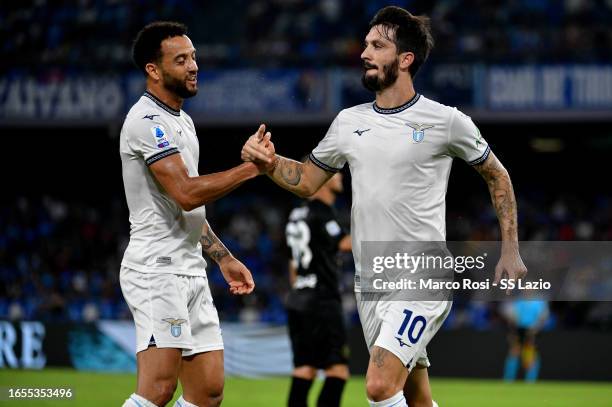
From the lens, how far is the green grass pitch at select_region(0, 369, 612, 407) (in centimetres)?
1102

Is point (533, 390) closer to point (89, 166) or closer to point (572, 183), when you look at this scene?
point (572, 183)

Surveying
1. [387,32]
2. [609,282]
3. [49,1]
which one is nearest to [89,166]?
[49,1]

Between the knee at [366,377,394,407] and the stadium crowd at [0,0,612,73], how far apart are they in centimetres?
1368

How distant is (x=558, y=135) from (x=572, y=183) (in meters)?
1.56

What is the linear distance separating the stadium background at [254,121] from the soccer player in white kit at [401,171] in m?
9.27

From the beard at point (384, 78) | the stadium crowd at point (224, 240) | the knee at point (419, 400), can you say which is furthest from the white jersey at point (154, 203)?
the stadium crowd at point (224, 240)

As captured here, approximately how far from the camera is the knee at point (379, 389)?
201 inches

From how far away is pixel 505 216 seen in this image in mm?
5441

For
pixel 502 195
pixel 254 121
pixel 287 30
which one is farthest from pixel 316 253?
pixel 287 30

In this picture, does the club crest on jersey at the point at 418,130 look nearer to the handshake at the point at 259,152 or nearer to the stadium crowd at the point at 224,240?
the handshake at the point at 259,152

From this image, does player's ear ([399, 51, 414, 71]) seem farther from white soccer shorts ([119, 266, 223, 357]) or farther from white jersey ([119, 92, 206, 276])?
white soccer shorts ([119, 266, 223, 357])

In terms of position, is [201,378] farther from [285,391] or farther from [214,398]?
[285,391]

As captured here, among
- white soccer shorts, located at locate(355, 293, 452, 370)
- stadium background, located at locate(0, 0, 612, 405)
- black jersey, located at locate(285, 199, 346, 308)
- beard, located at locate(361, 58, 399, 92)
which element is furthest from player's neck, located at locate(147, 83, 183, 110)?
stadium background, located at locate(0, 0, 612, 405)

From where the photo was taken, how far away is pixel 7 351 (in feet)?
44.5
